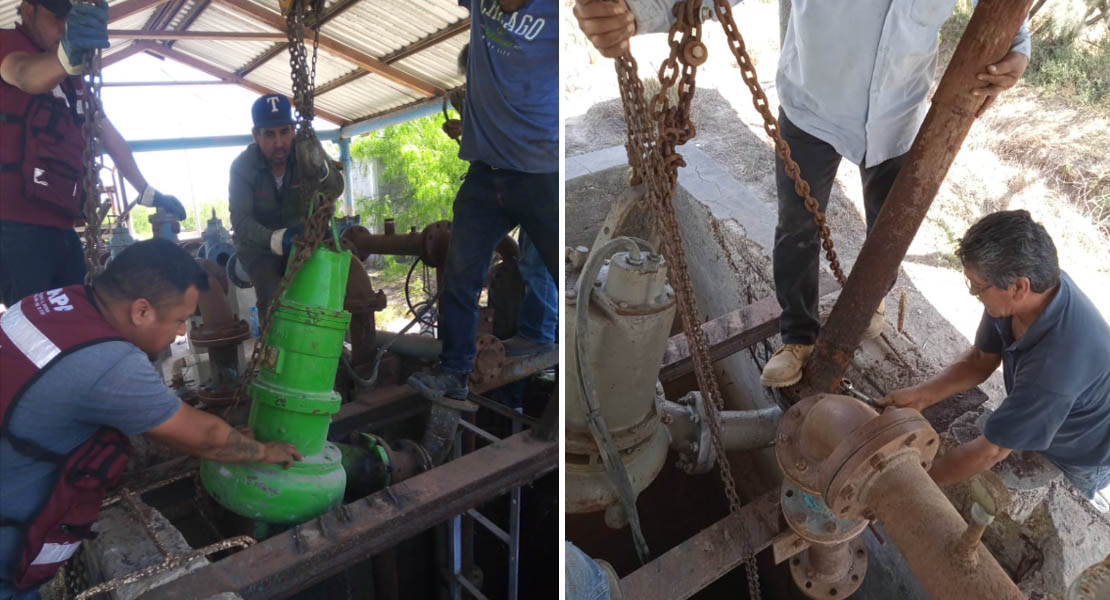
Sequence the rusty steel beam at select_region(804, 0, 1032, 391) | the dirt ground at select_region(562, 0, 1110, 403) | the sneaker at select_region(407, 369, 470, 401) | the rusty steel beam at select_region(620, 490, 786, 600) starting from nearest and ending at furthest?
the rusty steel beam at select_region(804, 0, 1032, 391) → the rusty steel beam at select_region(620, 490, 786, 600) → the sneaker at select_region(407, 369, 470, 401) → the dirt ground at select_region(562, 0, 1110, 403)

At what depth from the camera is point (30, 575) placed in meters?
1.72

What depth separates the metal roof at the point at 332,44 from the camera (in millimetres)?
2486

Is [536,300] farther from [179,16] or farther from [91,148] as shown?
[91,148]

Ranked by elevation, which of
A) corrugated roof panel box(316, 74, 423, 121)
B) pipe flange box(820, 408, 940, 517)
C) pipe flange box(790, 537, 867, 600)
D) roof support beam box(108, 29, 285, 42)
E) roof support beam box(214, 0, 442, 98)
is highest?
roof support beam box(214, 0, 442, 98)

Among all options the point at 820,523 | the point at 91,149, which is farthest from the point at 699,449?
the point at 91,149

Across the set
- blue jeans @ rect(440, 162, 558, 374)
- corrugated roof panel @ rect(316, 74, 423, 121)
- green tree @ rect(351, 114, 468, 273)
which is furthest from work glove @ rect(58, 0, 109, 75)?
green tree @ rect(351, 114, 468, 273)

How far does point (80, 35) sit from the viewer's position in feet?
5.24

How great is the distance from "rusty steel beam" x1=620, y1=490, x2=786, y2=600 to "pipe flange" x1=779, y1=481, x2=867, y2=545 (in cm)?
36

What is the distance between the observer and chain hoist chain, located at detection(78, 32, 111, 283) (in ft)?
5.40

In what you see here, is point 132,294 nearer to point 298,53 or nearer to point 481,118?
point 298,53

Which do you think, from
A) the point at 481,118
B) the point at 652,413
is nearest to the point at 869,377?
the point at 652,413

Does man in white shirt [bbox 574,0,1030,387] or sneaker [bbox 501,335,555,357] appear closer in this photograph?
man in white shirt [bbox 574,0,1030,387]

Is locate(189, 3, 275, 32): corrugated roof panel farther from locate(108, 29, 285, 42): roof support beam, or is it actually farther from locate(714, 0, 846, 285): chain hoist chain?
locate(714, 0, 846, 285): chain hoist chain

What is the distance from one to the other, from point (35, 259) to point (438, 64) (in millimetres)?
4243
